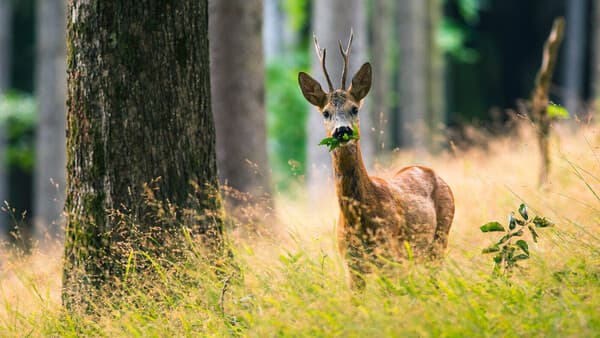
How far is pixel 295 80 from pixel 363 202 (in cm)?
1518

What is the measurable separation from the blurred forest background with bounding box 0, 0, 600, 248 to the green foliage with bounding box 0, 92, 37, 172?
41mm

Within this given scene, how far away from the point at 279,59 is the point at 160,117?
17936mm

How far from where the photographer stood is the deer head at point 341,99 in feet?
16.4

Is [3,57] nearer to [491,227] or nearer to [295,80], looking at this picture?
[295,80]

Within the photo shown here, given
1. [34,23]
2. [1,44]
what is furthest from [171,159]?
[34,23]

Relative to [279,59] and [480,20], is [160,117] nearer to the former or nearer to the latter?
[279,59]

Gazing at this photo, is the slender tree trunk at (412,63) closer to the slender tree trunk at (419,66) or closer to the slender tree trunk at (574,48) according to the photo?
the slender tree trunk at (419,66)

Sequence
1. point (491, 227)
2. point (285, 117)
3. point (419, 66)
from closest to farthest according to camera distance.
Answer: point (491, 227) → point (419, 66) → point (285, 117)

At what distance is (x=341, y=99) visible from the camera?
5.23 meters

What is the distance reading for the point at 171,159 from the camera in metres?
5.23

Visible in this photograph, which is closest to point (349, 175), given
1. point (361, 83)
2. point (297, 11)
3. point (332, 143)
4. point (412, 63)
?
point (332, 143)

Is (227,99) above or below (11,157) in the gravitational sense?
above

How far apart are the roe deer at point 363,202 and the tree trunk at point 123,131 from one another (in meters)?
0.84

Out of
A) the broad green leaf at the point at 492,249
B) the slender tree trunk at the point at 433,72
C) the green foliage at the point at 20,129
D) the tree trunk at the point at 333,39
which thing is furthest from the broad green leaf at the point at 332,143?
the green foliage at the point at 20,129
